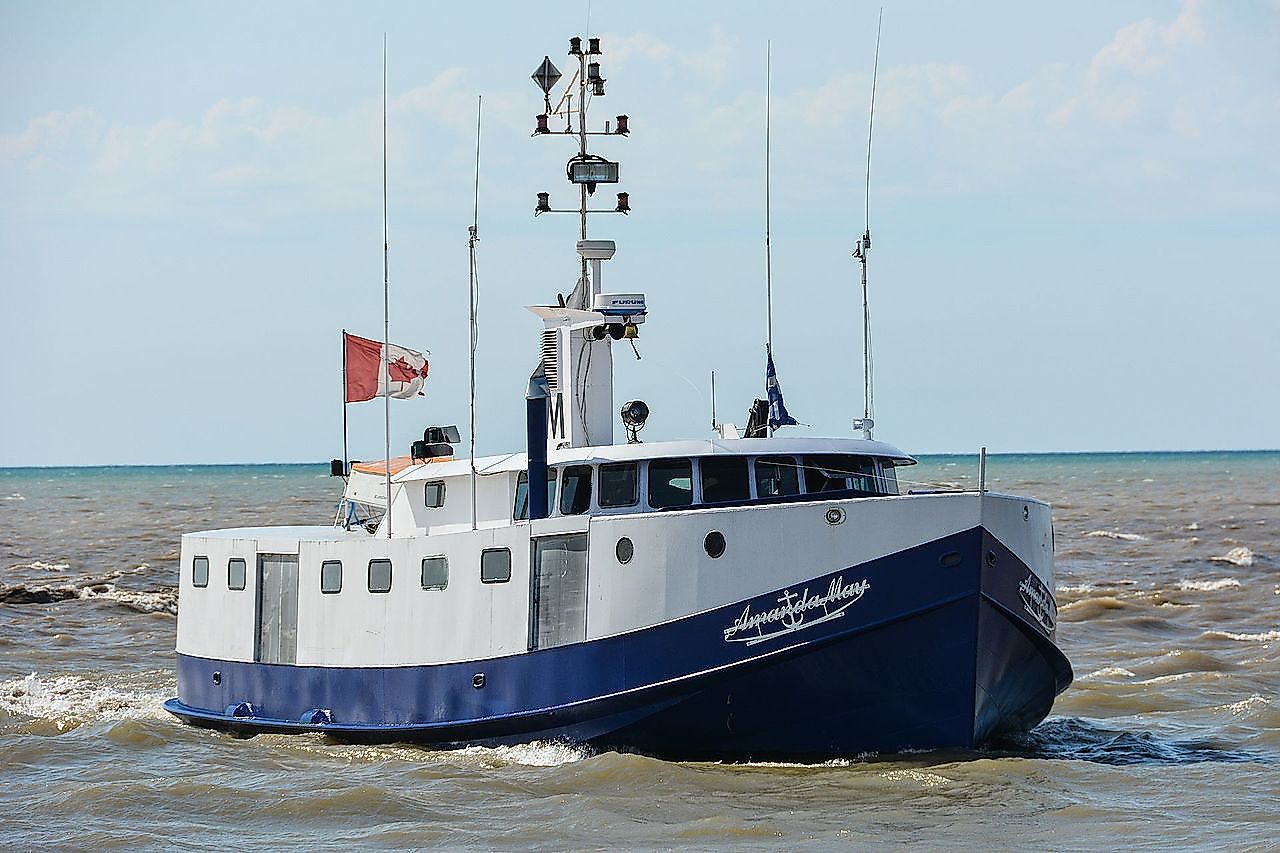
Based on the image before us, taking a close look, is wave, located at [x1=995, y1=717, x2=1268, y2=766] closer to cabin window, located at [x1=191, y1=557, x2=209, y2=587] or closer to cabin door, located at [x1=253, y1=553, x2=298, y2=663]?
cabin door, located at [x1=253, y1=553, x2=298, y2=663]

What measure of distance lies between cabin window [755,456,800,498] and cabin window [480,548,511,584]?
106 inches

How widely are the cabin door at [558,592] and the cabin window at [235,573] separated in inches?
179

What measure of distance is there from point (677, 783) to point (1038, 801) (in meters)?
3.42

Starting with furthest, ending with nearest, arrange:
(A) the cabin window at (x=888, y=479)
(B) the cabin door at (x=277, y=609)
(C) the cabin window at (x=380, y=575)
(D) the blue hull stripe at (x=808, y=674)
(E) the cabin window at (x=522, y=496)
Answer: (B) the cabin door at (x=277, y=609) < (C) the cabin window at (x=380, y=575) < (A) the cabin window at (x=888, y=479) < (E) the cabin window at (x=522, y=496) < (D) the blue hull stripe at (x=808, y=674)

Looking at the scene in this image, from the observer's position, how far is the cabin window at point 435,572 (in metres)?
18.0

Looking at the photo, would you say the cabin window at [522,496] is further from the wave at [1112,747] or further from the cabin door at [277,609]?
the wave at [1112,747]

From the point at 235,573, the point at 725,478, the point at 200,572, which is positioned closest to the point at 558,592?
the point at 725,478

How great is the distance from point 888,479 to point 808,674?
3.01 metres

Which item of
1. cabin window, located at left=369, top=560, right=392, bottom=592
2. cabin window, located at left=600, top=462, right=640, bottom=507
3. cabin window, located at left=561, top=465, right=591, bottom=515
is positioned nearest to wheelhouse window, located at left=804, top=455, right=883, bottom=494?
cabin window, located at left=600, top=462, right=640, bottom=507

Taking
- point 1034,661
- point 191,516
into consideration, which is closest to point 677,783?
point 1034,661

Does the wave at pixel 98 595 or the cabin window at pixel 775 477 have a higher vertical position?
the cabin window at pixel 775 477

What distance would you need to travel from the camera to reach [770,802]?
1569cm

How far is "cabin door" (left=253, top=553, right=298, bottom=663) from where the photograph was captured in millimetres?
19547

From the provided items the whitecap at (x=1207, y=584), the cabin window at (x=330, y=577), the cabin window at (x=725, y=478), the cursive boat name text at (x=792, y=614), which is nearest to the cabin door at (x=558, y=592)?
the cabin window at (x=725, y=478)
